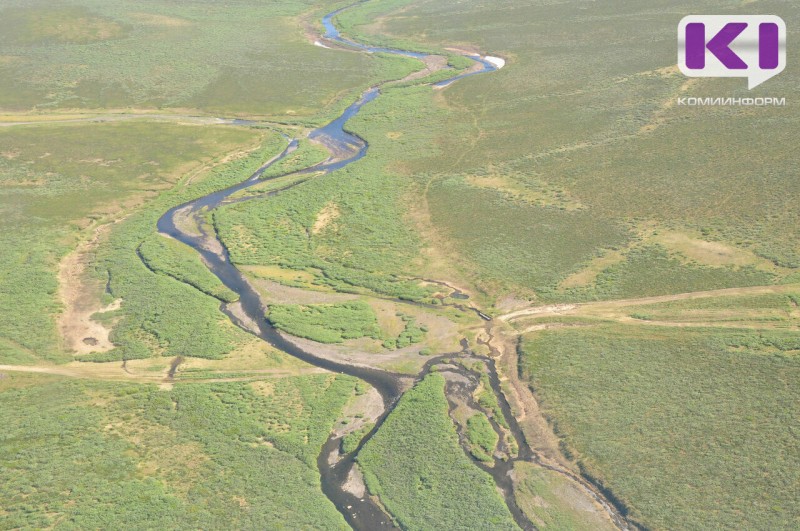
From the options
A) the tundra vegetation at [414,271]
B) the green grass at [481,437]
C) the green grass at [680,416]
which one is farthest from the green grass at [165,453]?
the green grass at [680,416]

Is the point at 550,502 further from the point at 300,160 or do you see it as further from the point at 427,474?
the point at 300,160

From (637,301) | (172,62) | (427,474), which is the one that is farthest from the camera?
(172,62)

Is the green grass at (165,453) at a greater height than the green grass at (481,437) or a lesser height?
greater

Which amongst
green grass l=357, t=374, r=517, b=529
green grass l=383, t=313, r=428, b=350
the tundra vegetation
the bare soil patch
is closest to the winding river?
green grass l=357, t=374, r=517, b=529

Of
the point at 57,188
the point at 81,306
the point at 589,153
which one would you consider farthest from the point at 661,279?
the point at 57,188

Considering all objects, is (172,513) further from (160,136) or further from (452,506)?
(160,136)

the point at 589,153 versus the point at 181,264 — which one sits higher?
the point at 589,153

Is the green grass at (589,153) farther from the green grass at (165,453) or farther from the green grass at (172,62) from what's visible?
the green grass at (165,453)
